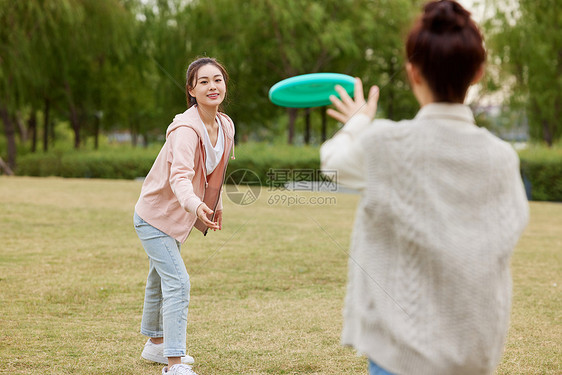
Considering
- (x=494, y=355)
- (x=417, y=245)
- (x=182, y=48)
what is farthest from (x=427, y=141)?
(x=182, y=48)

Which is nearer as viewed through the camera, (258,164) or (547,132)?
(258,164)

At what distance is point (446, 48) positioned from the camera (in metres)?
1.87

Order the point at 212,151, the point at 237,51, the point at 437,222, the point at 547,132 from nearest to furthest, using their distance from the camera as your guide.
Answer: the point at 437,222, the point at 212,151, the point at 547,132, the point at 237,51

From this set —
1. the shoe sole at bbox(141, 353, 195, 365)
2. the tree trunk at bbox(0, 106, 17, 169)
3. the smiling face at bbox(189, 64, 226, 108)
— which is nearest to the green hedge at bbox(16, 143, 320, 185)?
the tree trunk at bbox(0, 106, 17, 169)

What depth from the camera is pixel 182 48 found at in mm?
26672

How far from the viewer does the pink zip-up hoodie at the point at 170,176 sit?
3.63 meters

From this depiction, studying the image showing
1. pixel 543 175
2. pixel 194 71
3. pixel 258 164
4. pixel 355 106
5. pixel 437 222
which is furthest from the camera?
pixel 258 164

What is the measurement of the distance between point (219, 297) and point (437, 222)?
446 cm

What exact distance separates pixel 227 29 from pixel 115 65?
584cm

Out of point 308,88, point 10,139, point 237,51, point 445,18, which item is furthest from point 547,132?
point 445,18

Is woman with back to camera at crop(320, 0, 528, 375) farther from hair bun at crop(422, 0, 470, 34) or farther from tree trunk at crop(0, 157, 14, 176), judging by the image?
tree trunk at crop(0, 157, 14, 176)

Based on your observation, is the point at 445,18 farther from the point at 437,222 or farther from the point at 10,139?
the point at 10,139

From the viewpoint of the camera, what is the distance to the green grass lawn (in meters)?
4.27

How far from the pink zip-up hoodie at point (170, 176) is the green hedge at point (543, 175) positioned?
1669 cm
